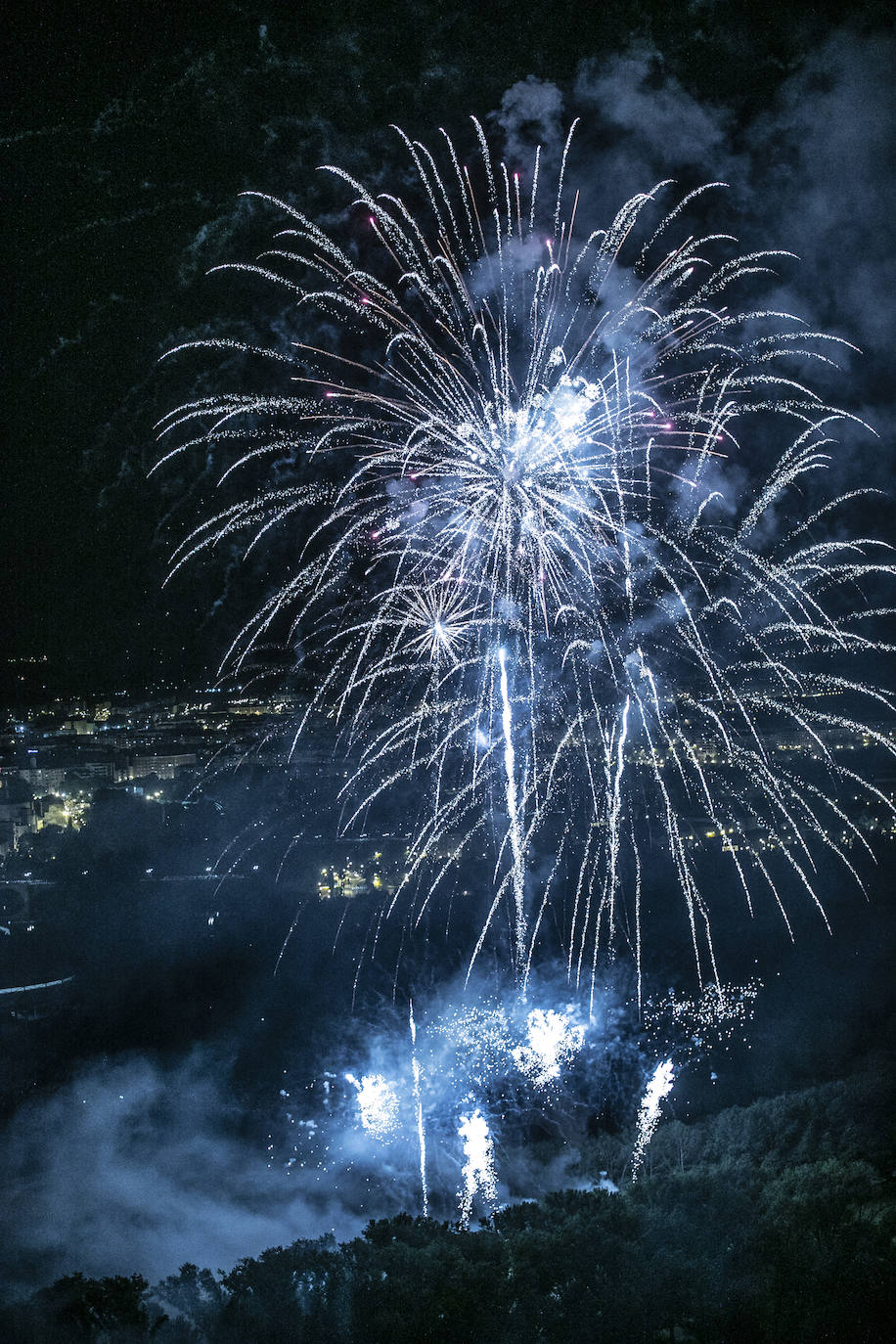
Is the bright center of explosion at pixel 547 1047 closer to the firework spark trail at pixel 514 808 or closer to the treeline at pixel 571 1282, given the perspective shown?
the firework spark trail at pixel 514 808

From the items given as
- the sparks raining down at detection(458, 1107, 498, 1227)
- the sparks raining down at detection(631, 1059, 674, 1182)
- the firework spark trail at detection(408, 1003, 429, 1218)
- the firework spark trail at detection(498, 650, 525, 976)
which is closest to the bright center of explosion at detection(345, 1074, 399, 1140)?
the firework spark trail at detection(408, 1003, 429, 1218)

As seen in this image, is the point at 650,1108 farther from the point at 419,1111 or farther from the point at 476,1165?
the point at 419,1111

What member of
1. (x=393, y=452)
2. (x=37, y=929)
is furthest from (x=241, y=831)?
(x=393, y=452)

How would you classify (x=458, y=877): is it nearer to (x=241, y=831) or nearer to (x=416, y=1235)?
(x=241, y=831)

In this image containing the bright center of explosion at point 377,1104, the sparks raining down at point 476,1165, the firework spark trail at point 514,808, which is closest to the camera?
the sparks raining down at point 476,1165

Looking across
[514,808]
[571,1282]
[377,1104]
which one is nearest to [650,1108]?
[377,1104]

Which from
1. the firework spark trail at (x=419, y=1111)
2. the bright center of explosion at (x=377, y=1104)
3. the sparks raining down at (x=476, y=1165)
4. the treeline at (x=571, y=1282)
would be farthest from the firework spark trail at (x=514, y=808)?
the treeline at (x=571, y=1282)
